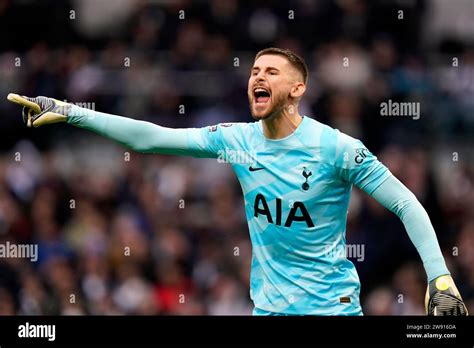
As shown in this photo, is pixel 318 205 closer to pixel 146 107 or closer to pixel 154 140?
pixel 154 140

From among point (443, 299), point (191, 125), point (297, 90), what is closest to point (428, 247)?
point (443, 299)

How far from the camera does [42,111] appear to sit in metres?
7.55

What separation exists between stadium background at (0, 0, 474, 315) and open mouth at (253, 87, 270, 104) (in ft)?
14.9

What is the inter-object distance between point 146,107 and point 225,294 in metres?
3.09

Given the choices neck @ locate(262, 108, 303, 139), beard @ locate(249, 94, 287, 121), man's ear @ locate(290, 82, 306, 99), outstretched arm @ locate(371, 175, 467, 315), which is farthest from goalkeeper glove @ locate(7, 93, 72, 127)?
outstretched arm @ locate(371, 175, 467, 315)

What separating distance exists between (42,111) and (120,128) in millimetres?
516

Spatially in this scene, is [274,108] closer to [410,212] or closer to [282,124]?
[282,124]

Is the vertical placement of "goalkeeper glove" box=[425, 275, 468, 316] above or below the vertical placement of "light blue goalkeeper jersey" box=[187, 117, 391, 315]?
below

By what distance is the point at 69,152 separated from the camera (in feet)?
46.2

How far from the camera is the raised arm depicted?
7.55 metres

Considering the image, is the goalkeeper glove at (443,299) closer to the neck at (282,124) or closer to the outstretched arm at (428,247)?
the outstretched arm at (428,247)

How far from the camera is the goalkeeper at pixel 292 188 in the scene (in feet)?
24.2

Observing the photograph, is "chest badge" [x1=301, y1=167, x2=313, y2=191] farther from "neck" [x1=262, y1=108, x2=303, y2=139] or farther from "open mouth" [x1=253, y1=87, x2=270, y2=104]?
"open mouth" [x1=253, y1=87, x2=270, y2=104]

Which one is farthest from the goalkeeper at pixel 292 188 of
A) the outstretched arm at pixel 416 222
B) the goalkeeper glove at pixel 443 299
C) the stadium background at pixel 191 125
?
the stadium background at pixel 191 125
